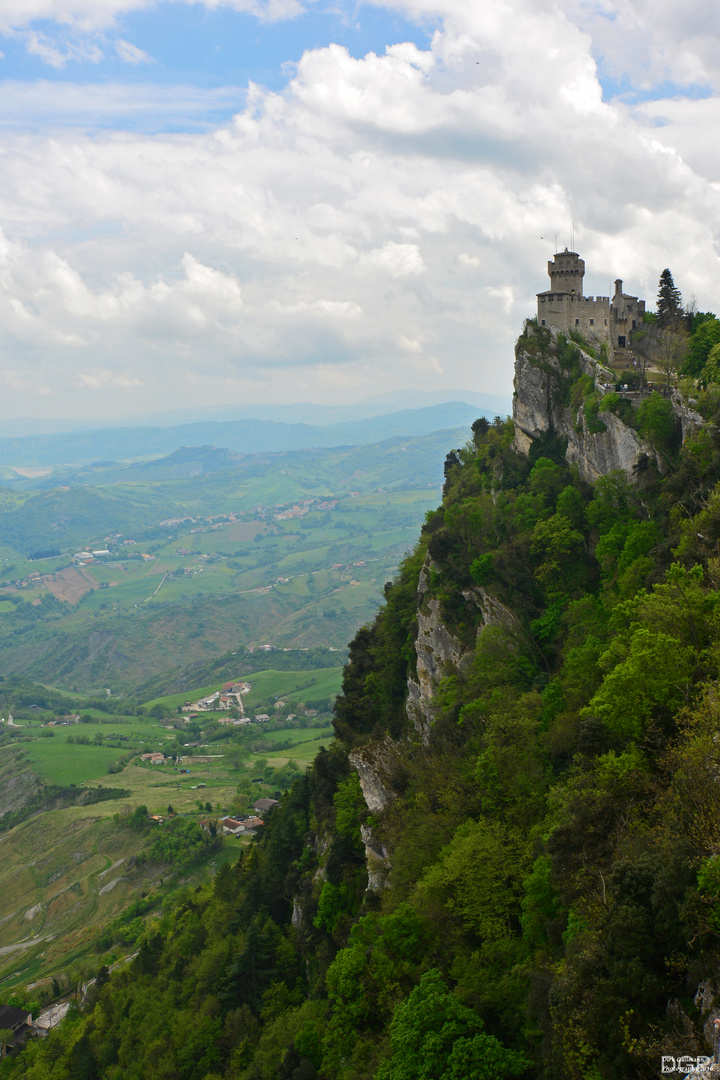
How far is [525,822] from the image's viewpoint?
98.4 feet

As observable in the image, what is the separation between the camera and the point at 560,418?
5756 centimetres

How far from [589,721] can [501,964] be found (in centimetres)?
910

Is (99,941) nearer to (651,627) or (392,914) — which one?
(392,914)

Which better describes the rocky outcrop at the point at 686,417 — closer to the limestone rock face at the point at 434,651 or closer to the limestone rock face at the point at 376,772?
the limestone rock face at the point at 434,651

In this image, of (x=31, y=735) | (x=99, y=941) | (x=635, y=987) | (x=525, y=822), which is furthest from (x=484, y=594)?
(x=31, y=735)

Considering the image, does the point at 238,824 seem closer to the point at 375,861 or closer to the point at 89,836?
the point at 89,836

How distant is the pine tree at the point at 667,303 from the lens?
57.9 metres

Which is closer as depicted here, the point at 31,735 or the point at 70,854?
the point at 70,854

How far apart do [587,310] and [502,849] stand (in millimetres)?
47207

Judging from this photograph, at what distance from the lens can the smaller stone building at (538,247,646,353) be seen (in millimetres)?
60031

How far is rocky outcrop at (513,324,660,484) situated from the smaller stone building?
6.30 feet

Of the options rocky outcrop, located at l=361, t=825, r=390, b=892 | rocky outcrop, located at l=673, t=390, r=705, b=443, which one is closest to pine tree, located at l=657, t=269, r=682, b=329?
rocky outcrop, located at l=673, t=390, r=705, b=443

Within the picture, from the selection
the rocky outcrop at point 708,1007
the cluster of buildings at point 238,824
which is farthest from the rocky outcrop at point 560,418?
the cluster of buildings at point 238,824

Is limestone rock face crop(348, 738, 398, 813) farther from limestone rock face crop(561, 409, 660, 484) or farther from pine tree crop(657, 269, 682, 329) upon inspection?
pine tree crop(657, 269, 682, 329)
